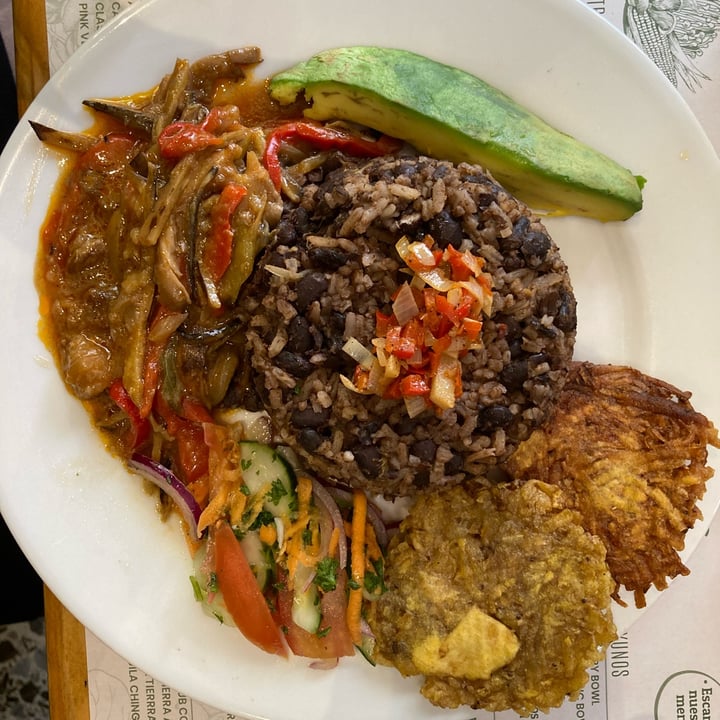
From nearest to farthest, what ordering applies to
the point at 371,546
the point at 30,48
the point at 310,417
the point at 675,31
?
the point at 310,417 < the point at 371,546 < the point at 30,48 < the point at 675,31

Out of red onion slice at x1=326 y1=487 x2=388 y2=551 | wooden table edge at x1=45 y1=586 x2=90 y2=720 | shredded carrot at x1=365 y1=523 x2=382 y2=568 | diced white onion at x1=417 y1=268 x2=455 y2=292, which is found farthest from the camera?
wooden table edge at x1=45 y1=586 x2=90 y2=720

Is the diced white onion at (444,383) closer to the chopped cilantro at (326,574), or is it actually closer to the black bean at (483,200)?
the black bean at (483,200)

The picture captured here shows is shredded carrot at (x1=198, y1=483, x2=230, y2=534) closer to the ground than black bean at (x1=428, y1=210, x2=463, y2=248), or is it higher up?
closer to the ground

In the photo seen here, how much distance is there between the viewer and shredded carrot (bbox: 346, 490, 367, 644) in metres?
2.84

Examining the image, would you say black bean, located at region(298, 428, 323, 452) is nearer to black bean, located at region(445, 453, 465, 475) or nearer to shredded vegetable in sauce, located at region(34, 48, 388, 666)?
shredded vegetable in sauce, located at region(34, 48, 388, 666)

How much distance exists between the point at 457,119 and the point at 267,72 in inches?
35.1

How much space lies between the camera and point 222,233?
275 cm

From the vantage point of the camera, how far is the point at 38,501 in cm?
288

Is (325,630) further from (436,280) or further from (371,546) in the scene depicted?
(436,280)

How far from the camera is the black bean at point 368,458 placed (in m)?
2.72

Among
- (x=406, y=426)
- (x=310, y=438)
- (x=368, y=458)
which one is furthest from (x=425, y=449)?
(x=310, y=438)

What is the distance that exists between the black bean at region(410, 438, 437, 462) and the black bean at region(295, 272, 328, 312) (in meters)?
0.72

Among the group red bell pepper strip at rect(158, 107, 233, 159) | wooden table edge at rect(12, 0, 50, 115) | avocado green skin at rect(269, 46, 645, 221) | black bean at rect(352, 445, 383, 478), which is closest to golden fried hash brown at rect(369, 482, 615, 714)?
black bean at rect(352, 445, 383, 478)

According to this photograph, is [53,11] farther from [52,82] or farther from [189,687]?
[189,687]
